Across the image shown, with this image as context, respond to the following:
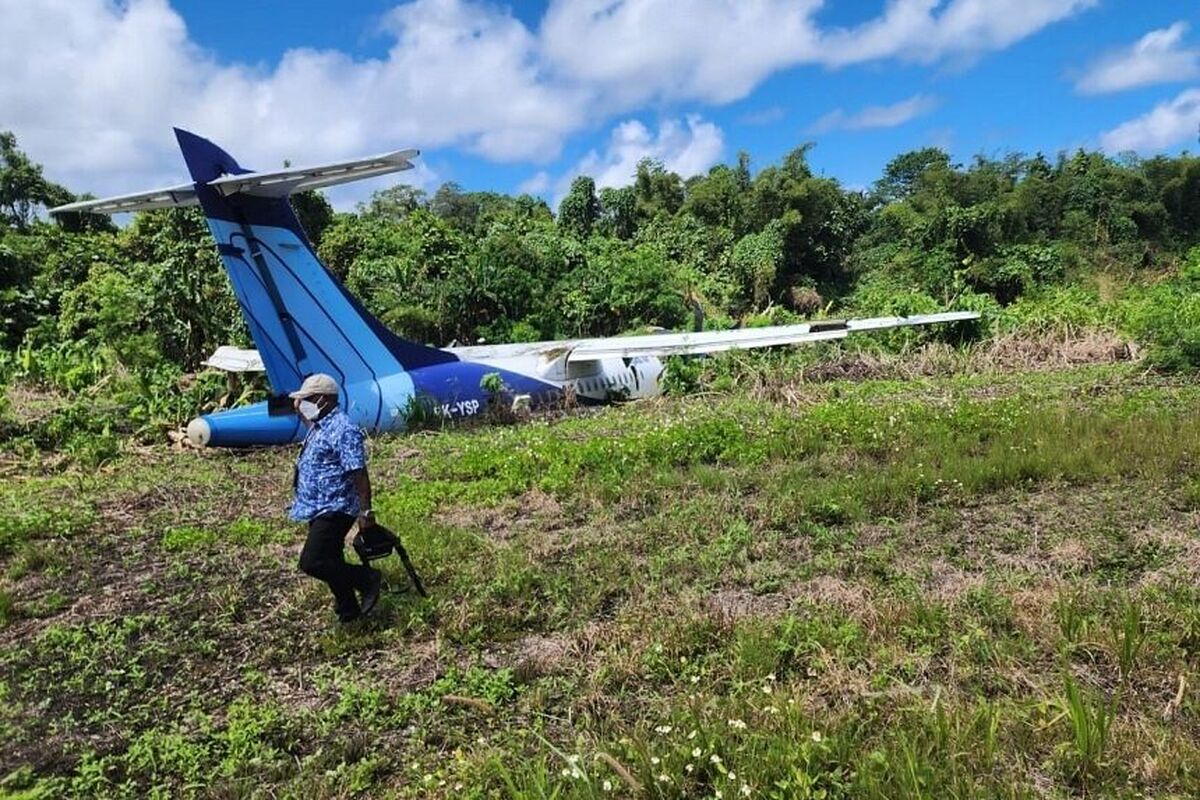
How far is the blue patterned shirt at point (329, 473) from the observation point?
5.03 m

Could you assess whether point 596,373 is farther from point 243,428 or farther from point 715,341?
point 243,428

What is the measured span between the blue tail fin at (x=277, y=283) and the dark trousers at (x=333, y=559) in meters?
5.44

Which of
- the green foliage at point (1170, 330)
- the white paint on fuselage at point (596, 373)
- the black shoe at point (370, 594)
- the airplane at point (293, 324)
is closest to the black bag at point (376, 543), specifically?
the black shoe at point (370, 594)

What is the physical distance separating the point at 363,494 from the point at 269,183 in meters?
5.97

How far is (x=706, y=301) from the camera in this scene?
2980 centimetres

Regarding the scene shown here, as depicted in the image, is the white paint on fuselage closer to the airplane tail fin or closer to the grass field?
the airplane tail fin

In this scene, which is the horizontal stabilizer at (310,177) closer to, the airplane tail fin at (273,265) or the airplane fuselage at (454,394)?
the airplane tail fin at (273,265)

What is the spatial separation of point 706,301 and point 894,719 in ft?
87.9

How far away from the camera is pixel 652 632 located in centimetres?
471

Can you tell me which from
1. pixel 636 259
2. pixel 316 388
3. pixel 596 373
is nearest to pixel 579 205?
pixel 636 259

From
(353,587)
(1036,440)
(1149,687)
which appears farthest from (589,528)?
(1036,440)

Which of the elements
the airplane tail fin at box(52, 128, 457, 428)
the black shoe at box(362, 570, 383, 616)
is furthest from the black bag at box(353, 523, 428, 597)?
the airplane tail fin at box(52, 128, 457, 428)

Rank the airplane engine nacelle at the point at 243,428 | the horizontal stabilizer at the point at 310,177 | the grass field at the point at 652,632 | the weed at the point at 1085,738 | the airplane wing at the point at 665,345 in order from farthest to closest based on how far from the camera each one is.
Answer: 1. the airplane wing at the point at 665,345
2. the airplane engine nacelle at the point at 243,428
3. the horizontal stabilizer at the point at 310,177
4. the grass field at the point at 652,632
5. the weed at the point at 1085,738

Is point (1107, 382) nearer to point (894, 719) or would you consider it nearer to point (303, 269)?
point (894, 719)
